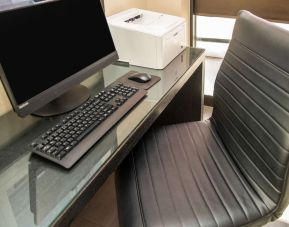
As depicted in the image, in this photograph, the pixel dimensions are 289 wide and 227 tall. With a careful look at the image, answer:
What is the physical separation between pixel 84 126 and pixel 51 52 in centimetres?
30

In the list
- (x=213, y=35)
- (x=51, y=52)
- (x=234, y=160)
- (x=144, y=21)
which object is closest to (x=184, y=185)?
(x=234, y=160)

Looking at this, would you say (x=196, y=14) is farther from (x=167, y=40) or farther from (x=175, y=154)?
(x=175, y=154)

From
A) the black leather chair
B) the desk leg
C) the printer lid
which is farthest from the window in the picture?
the black leather chair

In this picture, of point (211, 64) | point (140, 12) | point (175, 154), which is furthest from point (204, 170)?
point (211, 64)

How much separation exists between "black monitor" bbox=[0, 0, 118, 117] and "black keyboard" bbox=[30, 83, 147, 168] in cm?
10

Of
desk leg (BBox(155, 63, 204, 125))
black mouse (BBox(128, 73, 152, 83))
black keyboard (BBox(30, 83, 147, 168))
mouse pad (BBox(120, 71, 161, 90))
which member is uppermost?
black keyboard (BBox(30, 83, 147, 168))

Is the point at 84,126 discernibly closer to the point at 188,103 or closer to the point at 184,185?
the point at 184,185

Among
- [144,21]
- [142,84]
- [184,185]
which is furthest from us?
[144,21]

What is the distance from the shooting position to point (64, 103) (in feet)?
3.82

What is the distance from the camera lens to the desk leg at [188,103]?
1706 mm

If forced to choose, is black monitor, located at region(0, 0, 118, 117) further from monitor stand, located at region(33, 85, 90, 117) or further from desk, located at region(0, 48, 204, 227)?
desk, located at region(0, 48, 204, 227)

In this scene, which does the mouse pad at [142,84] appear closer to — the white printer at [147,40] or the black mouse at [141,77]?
the black mouse at [141,77]

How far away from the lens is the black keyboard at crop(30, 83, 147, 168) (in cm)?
89

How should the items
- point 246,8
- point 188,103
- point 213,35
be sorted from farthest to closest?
point 213,35 → point 246,8 → point 188,103
